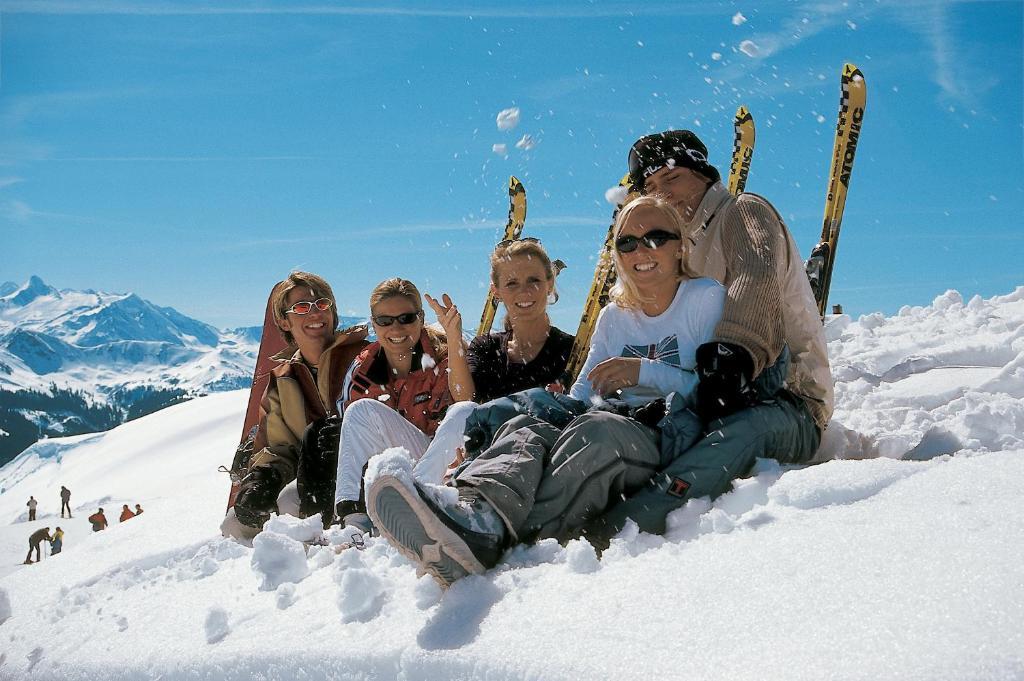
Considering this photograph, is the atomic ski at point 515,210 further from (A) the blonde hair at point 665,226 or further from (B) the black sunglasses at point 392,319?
(A) the blonde hair at point 665,226

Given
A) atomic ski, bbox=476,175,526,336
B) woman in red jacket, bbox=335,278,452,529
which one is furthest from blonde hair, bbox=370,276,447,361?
atomic ski, bbox=476,175,526,336

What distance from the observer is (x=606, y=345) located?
130 inches

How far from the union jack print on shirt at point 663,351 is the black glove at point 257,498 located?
2412mm

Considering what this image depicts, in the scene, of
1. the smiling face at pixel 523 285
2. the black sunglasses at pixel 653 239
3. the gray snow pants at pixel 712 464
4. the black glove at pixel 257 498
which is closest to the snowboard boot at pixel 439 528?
the gray snow pants at pixel 712 464

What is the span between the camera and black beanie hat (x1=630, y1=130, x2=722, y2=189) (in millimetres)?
3762

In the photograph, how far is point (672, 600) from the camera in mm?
2074

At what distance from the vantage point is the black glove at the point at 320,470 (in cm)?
416

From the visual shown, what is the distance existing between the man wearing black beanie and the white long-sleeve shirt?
78 millimetres

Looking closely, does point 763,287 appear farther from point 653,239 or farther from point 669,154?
point 669,154

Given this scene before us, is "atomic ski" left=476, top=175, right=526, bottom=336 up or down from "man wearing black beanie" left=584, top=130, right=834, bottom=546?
up

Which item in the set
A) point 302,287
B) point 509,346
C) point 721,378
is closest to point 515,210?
point 302,287

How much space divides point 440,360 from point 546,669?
2.53 metres

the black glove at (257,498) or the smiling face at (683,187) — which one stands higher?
the smiling face at (683,187)

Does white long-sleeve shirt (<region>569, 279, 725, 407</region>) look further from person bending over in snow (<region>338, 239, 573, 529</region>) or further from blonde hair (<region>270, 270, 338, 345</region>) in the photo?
blonde hair (<region>270, 270, 338, 345</region>)
